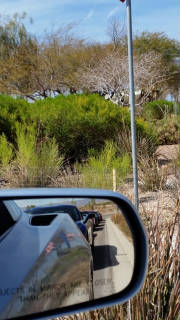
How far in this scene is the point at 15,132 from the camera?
980 centimetres

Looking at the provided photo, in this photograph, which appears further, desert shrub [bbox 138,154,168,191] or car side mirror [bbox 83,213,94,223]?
desert shrub [bbox 138,154,168,191]

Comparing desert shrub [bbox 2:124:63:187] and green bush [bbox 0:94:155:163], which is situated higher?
green bush [bbox 0:94:155:163]

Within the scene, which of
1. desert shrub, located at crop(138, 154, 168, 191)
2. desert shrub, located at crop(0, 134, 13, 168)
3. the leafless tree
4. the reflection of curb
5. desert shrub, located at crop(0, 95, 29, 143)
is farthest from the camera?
the leafless tree

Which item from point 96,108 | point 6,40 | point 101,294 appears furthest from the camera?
point 6,40

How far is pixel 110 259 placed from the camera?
59.4 inches

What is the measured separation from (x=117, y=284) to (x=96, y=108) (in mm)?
9536

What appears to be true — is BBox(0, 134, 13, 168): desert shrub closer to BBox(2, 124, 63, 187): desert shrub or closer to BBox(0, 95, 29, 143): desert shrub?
BBox(2, 124, 63, 187): desert shrub

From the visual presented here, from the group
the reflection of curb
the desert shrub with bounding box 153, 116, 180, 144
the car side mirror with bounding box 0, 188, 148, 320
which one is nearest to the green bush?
the desert shrub with bounding box 153, 116, 180, 144

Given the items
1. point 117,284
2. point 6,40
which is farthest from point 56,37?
point 117,284

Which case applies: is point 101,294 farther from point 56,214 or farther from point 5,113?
point 5,113

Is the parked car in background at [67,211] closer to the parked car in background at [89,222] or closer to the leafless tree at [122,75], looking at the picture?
the parked car in background at [89,222]

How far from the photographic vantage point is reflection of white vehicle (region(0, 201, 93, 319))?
1270 mm

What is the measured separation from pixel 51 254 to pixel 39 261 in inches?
1.5

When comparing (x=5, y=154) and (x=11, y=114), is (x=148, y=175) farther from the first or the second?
(x=11, y=114)
